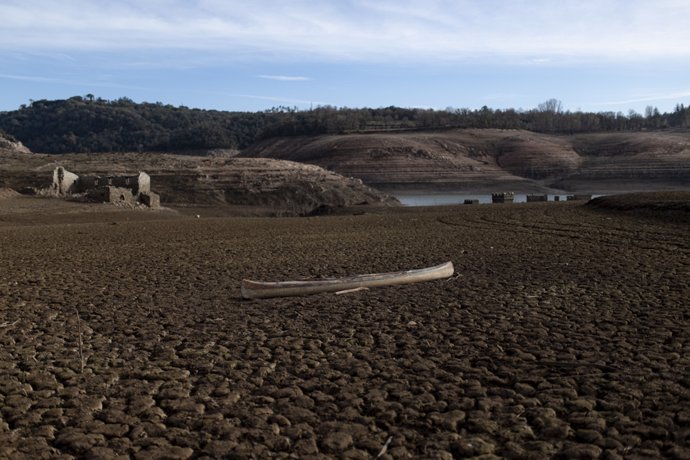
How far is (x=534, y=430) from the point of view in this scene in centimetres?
388

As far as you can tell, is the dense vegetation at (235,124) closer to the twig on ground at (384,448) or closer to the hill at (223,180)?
the hill at (223,180)

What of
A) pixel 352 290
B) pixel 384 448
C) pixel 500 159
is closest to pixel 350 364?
pixel 384 448

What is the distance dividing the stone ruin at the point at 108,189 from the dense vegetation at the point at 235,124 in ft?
218

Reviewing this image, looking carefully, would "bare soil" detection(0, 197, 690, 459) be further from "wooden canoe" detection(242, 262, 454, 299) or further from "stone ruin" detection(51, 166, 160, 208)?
"stone ruin" detection(51, 166, 160, 208)

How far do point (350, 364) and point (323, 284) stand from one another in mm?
3301

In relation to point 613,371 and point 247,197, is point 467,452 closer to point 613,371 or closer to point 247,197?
point 613,371

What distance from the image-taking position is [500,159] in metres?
89.4

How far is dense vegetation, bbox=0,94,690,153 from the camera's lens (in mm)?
110688

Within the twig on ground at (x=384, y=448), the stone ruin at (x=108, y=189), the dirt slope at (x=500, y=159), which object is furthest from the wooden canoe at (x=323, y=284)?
the dirt slope at (x=500, y=159)

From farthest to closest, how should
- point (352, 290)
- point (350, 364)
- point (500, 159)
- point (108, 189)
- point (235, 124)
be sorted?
point (235, 124) → point (500, 159) → point (108, 189) → point (352, 290) → point (350, 364)

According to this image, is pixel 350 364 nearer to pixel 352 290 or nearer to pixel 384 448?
pixel 384 448

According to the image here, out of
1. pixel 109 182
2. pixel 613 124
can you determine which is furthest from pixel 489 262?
pixel 613 124

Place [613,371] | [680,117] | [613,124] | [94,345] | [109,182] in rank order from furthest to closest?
[680,117] < [613,124] < [109,182] < [94,345] < [613,371]

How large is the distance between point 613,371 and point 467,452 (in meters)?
1.85
